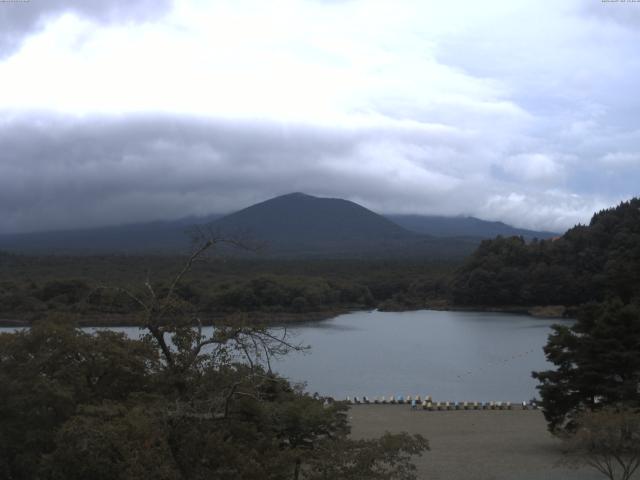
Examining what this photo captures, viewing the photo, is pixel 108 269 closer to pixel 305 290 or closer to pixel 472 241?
pixel 305 290

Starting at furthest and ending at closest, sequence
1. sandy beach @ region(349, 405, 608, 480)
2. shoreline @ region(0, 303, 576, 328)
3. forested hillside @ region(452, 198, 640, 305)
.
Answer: forested hillside @ region(452, 198, 640, 305), shoreline @ region(0, 303, 576, 328), sandy beach @ region(349, 405, 608, 480)

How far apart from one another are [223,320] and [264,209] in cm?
14522

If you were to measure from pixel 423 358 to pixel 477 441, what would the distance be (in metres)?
16.3

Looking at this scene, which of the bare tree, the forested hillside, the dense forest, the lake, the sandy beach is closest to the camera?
the bare tree

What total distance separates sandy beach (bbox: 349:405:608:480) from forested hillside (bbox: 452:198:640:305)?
36.0 metres

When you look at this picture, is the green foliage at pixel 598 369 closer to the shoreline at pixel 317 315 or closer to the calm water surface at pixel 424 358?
the calm water surface at pixel 424 358

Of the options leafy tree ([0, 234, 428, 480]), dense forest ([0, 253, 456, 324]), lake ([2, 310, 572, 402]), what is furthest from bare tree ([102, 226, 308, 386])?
dense forest ([0, 253, 456, 324])

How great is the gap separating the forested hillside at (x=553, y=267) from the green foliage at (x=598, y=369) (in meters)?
39.7

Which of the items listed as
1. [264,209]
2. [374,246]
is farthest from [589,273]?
[264,209]

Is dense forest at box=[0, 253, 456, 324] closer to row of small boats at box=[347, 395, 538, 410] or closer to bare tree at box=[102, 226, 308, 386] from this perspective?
row of small boats at box=[347, 395, 538, 410]

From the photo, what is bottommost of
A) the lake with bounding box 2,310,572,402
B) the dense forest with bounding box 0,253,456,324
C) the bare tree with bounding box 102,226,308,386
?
the lake with bounding box 2,310,572,402

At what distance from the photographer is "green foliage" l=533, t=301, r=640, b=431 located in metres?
13.9

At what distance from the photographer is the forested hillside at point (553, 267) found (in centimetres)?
5509

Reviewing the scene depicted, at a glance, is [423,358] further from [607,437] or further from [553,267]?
[553,267]
